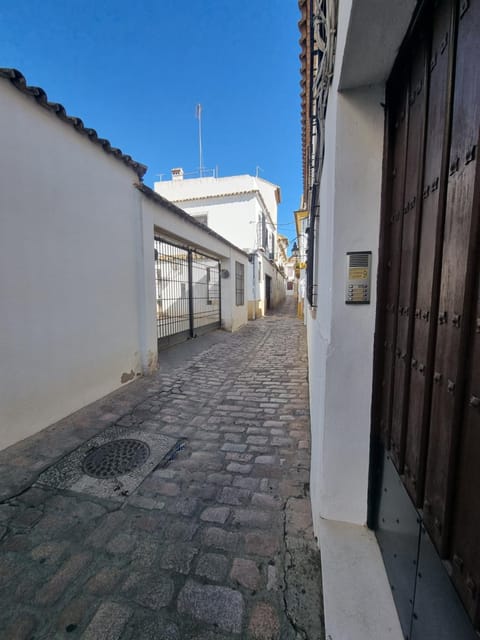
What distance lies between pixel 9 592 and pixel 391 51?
3.15 meters

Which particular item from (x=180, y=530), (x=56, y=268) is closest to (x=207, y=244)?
(x=56, y=268)

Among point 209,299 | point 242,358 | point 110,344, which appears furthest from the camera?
point 209,299

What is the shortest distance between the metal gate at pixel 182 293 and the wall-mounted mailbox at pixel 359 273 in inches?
217

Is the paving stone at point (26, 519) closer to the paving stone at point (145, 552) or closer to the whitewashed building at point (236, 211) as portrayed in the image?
the paving stone at point (145, 552)

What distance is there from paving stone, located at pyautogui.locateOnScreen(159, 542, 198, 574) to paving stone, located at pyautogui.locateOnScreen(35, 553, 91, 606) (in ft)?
1.43

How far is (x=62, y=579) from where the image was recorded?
4.80ft

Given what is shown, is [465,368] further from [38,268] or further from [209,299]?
[209,299]

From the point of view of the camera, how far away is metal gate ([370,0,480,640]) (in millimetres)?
705

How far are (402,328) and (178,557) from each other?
177 centimetres

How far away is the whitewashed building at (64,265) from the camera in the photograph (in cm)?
268

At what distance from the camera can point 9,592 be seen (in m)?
1.40

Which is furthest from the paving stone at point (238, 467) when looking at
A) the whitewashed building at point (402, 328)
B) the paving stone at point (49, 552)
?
the paving stone at point (49, 552)

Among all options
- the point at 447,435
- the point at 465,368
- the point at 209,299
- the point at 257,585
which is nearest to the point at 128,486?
the point at 257,585

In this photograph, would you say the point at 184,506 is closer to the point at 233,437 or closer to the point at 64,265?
the point at 233,437
